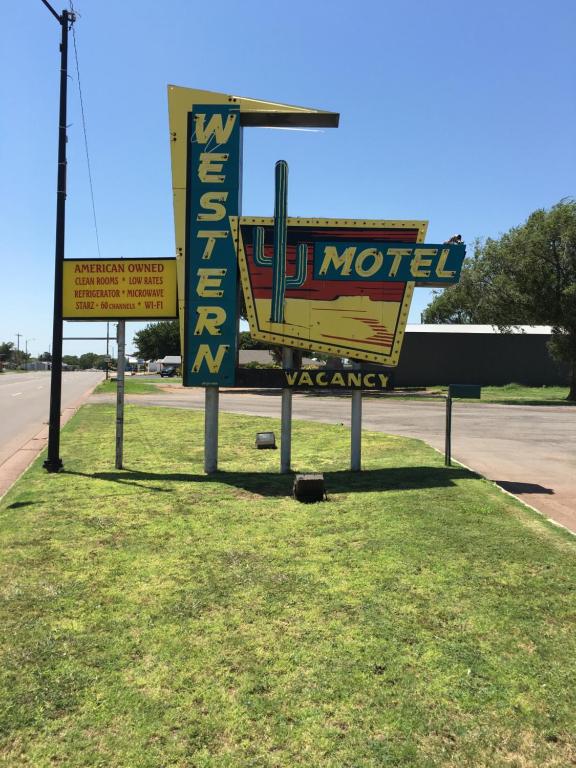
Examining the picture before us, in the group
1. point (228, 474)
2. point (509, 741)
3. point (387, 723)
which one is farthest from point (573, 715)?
point (228, 474)

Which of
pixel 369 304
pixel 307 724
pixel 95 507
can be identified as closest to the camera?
pixel 307 724

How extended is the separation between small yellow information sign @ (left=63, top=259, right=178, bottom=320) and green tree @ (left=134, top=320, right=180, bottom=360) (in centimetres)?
10826

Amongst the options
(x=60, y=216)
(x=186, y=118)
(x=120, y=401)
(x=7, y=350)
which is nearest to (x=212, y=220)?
(x=186, y=118)

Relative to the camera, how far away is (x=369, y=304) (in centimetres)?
1012

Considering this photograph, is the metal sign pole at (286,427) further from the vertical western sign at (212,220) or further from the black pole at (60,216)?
the black pole at (60,216)

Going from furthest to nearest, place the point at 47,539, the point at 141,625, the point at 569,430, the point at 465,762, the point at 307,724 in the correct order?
the point at 569,430 < the point at 47,539 < the point at 141,625 < the point at 307,724 < the point at 465,762

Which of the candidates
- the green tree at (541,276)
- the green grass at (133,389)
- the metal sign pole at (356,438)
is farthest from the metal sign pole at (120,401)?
the green tree at (541,276)

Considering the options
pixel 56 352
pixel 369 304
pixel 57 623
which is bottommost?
pixel 57 623

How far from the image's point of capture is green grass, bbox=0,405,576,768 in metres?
3.03

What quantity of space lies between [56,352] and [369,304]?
18.5ft

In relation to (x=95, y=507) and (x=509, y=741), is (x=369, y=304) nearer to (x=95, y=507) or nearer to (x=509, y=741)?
(x=95, y=507)

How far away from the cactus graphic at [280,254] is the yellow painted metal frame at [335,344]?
0.56 feet

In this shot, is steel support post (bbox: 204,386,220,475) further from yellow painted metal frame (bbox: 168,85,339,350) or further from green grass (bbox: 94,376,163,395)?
green grass (bbox: 94,376,163,395)

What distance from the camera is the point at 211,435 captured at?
412 inches
